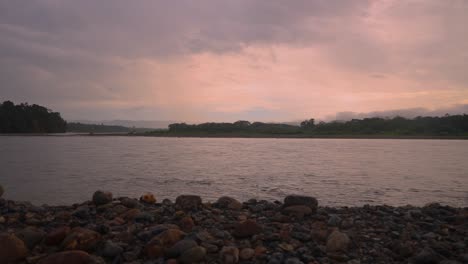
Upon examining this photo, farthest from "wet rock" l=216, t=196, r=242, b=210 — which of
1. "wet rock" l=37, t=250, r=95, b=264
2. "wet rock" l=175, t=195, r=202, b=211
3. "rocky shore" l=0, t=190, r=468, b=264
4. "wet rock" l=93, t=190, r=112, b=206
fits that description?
"wet rock" l=37, t=250, r=95, b=264

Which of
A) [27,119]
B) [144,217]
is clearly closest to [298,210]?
[144,217]

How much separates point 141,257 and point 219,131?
109655 millimetres

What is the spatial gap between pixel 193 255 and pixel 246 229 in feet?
4.98

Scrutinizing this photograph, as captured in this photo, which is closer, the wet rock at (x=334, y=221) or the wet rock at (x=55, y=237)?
the wet rock at (x=55, y=237)

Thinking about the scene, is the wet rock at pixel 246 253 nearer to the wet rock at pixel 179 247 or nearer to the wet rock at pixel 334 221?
the wet rock at pixel 179 247

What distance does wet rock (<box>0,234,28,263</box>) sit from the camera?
5.75m

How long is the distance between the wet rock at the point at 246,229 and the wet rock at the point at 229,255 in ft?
3.15

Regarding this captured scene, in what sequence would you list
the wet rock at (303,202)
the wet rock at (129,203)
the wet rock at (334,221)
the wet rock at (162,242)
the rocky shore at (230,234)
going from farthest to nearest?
the wet rock at (129,203) < the wet rock at (303,202) < the wet rock at (334,221) < the wet rock at (162,242) < the rocky shore at (230,234)

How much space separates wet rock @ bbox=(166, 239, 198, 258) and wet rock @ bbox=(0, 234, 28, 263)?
225 cm

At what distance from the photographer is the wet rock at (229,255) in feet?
19.0

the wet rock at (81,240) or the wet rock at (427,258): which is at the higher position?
the wet rock at (81,240)

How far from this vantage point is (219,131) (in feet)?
379

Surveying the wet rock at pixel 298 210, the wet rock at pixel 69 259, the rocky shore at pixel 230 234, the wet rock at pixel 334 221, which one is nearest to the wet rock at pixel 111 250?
the rocky shore at pixel 230 234

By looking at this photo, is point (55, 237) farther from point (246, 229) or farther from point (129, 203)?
point (246, 229)
